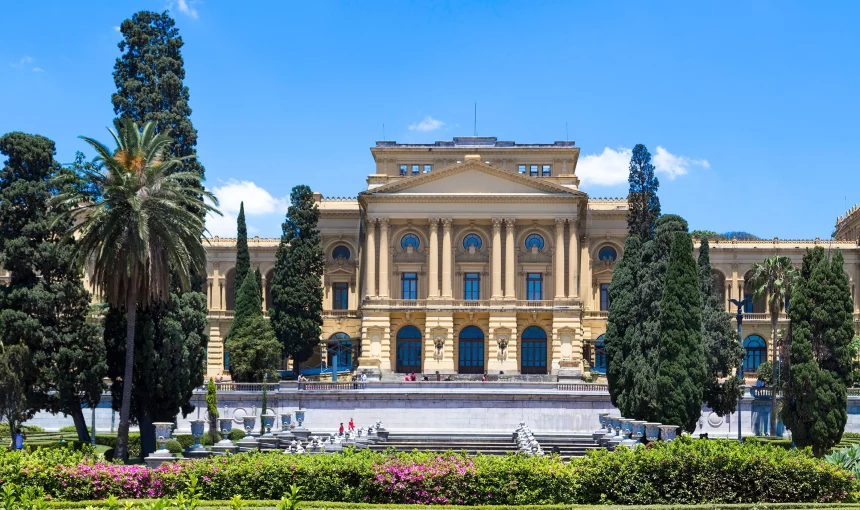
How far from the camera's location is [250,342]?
194 feet

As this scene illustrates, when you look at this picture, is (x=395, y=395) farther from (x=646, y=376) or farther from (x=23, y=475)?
(x=23, y=475)

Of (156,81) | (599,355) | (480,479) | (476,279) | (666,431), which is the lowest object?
(480,479)

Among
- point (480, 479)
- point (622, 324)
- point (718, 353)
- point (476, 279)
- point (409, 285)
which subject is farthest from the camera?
point (409, 285)

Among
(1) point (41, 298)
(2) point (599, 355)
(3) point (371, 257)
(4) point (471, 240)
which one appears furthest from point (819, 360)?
(3) point (371, 257)

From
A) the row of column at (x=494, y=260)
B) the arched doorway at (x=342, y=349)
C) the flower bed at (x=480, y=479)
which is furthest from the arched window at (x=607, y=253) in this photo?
the flower bed at (x=480, y=479)

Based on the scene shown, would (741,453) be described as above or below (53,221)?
below

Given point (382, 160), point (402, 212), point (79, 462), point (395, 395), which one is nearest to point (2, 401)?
point (79, 462)

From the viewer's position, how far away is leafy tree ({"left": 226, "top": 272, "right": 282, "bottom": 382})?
58906 millimetres

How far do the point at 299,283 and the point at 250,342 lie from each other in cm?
713

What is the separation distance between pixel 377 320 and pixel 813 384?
35647mm

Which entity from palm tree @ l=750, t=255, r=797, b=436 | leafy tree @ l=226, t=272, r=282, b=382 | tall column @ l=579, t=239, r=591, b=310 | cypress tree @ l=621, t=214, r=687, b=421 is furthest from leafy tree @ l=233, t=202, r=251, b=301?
palm tree @ l=750, t=255, r=797, b=436

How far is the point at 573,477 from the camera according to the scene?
961 inches

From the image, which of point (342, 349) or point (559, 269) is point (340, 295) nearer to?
point (342, 349)

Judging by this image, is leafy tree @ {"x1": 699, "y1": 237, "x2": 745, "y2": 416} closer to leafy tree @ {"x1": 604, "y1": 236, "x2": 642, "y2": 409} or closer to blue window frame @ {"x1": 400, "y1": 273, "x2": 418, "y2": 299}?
leafy tree @ {"x1": 604, "y1": 236, "x2": 642, "y2": 409}
